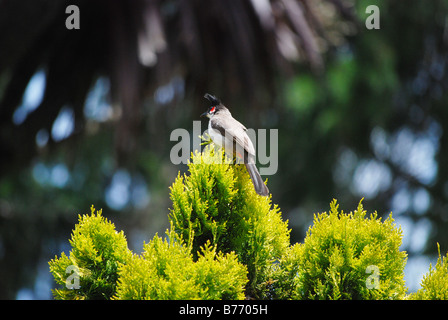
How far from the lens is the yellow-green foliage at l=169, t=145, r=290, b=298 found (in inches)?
86.6

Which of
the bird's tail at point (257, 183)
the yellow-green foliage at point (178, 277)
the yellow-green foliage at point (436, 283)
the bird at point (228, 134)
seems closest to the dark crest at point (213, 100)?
the bird at point (228, 134)

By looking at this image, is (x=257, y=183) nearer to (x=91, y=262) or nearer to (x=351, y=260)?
(x=351, y=260)

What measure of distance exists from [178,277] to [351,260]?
66 cm

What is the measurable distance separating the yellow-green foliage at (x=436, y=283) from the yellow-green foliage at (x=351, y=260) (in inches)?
3.7

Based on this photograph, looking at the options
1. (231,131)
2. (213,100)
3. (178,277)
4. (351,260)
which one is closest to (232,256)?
(178,277)

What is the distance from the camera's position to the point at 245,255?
88.0 inches

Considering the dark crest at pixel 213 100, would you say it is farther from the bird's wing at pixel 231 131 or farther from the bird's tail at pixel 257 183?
the bird's tail at pixel 257 183

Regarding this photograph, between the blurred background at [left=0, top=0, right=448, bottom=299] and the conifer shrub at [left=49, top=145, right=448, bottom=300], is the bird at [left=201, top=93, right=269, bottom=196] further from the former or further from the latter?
the blurred background at [left=0, top=0, right=448, bottom=299]

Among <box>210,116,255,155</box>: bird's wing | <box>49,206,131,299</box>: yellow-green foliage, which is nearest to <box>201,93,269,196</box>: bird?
<box>210,116,255,155</box>: bird's wing

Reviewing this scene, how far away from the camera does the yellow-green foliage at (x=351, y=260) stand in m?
2.03

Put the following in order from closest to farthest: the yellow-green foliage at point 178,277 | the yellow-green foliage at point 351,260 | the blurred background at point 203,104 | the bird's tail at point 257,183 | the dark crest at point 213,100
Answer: the yellow-green foliage at point 178,277
the yellow-green foliage at point 351,260
the bird's tail at point 257,183
the dark crest at point 213,100
the blurred background at point 203,104

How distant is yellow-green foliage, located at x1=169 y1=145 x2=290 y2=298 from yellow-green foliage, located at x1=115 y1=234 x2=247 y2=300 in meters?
0.18

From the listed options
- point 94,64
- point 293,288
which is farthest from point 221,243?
point 94,64
